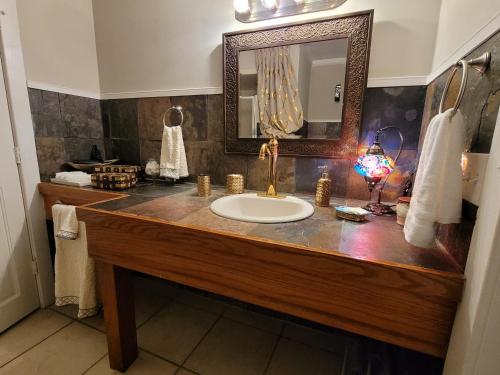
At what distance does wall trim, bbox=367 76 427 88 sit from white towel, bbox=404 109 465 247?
608mm

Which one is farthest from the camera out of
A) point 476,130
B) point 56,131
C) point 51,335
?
point 56,131

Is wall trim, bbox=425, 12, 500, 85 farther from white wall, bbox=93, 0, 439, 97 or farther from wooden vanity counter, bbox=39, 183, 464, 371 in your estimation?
wooden vanity counter, bbox=39, 183, 464, 371

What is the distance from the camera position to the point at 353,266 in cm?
62

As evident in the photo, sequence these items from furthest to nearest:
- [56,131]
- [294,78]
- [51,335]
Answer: [56,131] < [51,335] < [294,78]

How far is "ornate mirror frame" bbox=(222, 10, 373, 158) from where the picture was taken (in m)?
1.08

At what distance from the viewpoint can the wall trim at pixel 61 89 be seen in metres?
1.40

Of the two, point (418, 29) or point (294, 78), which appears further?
point (294, 78)

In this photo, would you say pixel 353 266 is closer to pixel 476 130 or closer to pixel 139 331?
pixel 476 130

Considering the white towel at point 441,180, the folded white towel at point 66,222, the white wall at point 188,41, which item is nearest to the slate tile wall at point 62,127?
the white wall at point 188,41

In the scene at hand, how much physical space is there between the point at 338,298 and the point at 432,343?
0.77 ft

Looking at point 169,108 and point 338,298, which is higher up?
point 169,108

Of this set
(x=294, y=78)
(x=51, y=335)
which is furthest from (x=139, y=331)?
(x=294, y=78)

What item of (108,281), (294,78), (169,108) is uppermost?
(294,78)

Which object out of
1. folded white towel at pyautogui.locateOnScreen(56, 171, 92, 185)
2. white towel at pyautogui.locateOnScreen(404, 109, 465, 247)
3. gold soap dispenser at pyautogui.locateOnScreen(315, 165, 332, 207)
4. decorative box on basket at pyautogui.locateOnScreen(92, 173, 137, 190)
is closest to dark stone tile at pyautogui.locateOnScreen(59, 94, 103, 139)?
folded white towel at pyautogui.locateOnScreen(56, 171, 92, 185)
